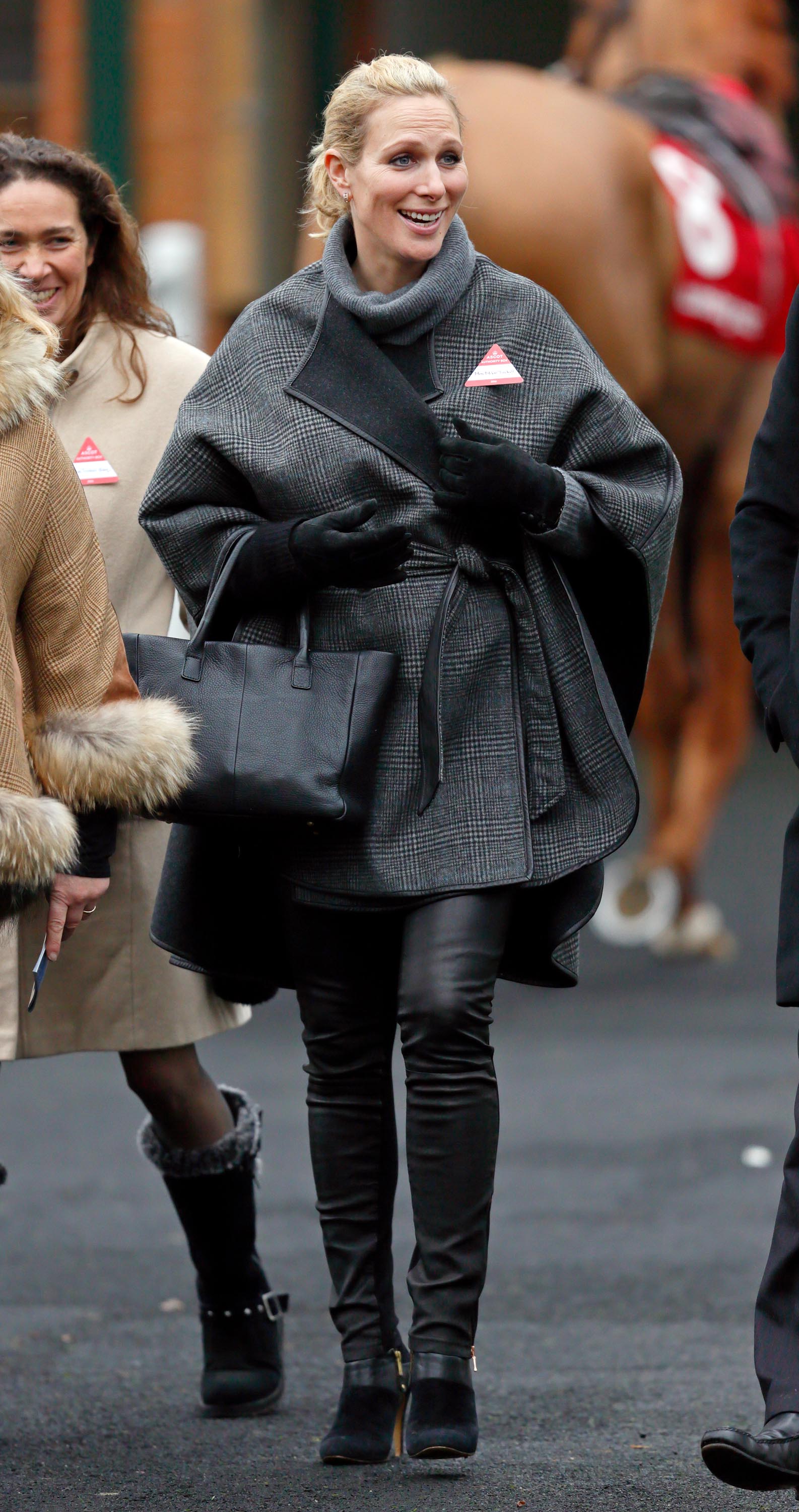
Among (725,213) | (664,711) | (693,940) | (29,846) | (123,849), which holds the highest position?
(29,846)

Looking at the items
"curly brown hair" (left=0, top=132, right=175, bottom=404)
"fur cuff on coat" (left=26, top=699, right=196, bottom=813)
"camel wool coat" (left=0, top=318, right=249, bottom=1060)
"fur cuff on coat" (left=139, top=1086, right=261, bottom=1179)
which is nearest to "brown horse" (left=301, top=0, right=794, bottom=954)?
"curly brown hair" (left=0, top=132, right=175, bottom=404)

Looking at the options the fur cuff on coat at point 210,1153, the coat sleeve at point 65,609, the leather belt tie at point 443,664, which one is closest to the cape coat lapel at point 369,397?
the leather belt tie at point 443,664

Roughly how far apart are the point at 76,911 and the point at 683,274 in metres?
4.99

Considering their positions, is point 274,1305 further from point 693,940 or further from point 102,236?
point 693,940

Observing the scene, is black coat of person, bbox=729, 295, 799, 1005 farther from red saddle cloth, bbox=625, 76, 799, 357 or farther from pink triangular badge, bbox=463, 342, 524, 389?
red saddle cloth, bbox=625, 76, 799, 357

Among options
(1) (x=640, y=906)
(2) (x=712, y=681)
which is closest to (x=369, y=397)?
(1) (x=640, y=906)

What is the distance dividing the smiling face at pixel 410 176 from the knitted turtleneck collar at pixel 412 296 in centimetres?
3

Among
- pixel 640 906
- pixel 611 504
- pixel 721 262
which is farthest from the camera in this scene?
pixel 640 906

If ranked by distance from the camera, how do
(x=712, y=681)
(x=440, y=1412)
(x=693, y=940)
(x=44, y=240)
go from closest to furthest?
(x=440, y=1412)
(x=44, y=240)
(x=693, y=940)
(x=712, y=681)

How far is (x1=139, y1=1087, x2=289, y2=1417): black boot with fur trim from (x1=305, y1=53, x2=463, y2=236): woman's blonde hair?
152 centimetres

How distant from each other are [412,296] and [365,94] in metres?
0.31

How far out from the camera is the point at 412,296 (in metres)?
3.15

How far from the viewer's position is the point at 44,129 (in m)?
11.7

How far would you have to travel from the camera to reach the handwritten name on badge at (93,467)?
11.6 ft
